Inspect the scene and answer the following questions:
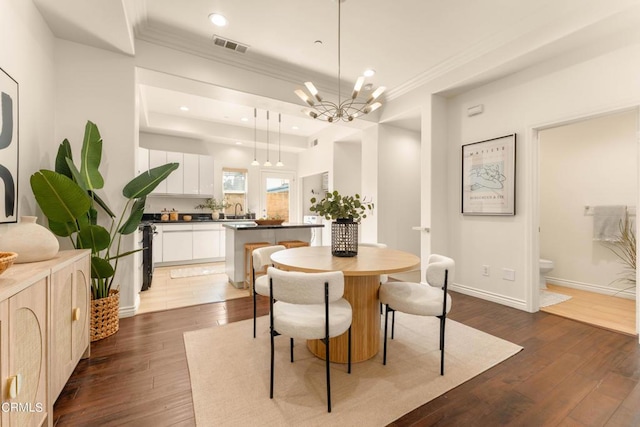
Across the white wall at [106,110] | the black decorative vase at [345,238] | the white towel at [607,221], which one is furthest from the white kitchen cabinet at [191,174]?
the white towel at [607,221]

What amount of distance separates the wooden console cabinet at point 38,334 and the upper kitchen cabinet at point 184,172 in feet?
13.7

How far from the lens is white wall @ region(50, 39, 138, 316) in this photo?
2.64 meters

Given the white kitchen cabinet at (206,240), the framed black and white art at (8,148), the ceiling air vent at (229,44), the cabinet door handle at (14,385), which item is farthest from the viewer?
the white kitchen cabinet at (206,240)

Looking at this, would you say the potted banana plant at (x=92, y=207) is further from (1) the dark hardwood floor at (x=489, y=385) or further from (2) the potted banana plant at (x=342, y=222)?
(2) the potted banana plant at (x=342, y=222)

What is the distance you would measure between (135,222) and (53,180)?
33.0 inches

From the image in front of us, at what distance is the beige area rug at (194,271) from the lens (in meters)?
4.76

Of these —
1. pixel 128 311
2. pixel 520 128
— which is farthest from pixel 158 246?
pixel 520 128

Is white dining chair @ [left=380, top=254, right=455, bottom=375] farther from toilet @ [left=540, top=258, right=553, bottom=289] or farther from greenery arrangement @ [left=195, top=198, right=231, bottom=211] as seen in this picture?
greenery arrangement @ [left=195, top=198, right=231, bottom=211]

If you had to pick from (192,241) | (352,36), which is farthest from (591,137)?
(192,241)

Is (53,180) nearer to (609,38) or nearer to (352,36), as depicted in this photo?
(352,36)

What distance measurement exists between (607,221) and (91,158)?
19.4 ft

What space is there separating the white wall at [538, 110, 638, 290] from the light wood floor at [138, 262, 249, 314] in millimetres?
4692

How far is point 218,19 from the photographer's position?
270 cm

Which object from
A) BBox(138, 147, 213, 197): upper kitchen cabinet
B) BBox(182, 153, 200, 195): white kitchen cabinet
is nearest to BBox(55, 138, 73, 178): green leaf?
BBox(138, 147, 213, 197): upper kitchen cabinet
